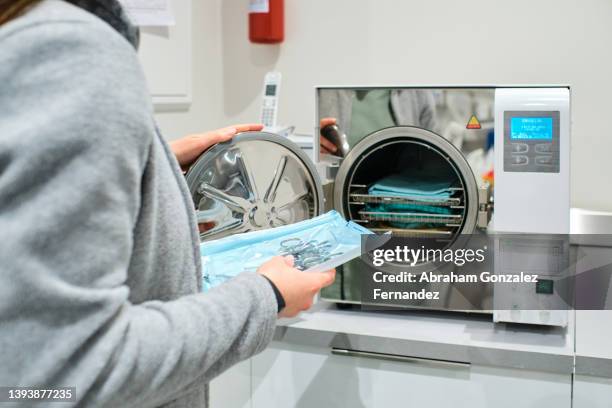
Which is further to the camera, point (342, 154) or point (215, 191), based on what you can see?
point (342, 154)

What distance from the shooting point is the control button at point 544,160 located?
1586 mm

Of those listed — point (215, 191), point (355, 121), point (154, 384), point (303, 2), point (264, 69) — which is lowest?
point (154, 384)

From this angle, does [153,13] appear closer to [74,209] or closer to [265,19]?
[265,19]

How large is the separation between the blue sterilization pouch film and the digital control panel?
1.62ft

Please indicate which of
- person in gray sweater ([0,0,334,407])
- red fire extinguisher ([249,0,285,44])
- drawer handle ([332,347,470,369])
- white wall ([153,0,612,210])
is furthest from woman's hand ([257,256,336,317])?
red fire extinguisher ([249,0,285,44])

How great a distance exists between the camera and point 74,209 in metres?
0.67

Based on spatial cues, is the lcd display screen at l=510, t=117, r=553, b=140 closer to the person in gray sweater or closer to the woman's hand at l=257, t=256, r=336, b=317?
the woman's hand at l=257, t=256, r=336, b=317

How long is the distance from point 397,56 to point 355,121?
3.19 ft

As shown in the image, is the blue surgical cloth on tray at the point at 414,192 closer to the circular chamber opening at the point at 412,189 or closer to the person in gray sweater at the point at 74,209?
the circular chamber opening at the point at 412,189

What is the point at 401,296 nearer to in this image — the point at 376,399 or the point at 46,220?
the point at 376,399

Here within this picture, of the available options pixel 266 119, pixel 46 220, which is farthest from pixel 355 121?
pixel 46 220

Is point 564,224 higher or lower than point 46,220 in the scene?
lower

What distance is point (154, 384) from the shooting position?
29.4 inches

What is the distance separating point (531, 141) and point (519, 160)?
2.1 inches
